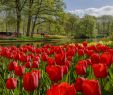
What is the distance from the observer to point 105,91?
2750mm

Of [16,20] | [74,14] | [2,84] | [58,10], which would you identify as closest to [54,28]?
[58,10]

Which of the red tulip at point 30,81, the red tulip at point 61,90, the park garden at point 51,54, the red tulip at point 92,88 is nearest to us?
the red tulip at point 61,90

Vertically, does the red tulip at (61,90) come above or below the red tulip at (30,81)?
above

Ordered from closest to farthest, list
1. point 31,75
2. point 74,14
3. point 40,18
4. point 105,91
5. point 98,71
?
point 31,75 < point 98,71 < point 105,91 < point 40,18 < point 74,14

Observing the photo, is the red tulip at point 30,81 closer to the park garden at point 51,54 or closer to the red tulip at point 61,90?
the park garden at point 51,54

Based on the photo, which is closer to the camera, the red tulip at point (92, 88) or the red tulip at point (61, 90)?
the red tulip at point (61, 90)

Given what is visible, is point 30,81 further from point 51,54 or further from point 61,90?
point 51,54

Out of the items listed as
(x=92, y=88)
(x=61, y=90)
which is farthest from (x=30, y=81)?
(x=61, y=90)

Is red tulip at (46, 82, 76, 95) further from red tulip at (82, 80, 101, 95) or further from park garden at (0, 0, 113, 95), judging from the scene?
red tulip at (82, 80, 101, 95)

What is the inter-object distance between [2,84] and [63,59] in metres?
0.80

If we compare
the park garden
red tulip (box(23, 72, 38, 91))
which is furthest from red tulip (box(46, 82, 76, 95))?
red tulip (box(23, 72, 38, 91))

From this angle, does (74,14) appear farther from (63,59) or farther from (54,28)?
(63,59)

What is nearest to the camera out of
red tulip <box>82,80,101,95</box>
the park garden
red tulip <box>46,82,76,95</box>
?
red tulip <box>46,82,76,95</box>

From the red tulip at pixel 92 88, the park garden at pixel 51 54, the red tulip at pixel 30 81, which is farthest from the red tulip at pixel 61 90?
the red tulip at pixel 30 81
